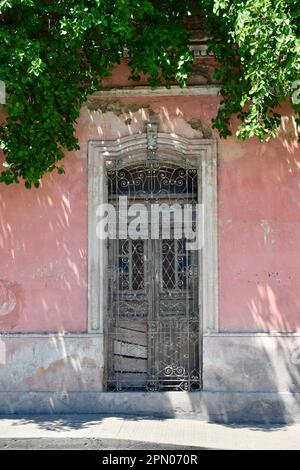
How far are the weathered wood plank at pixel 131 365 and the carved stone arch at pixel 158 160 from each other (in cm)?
44

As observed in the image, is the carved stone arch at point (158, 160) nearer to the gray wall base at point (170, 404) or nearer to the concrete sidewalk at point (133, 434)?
the gray wall base at point (170, 404)

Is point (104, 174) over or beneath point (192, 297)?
over

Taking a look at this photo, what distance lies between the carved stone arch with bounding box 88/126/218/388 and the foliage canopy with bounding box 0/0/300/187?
35cm

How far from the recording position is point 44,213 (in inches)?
291

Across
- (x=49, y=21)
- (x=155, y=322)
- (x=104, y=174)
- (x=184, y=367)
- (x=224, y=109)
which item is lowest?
(x=184, y=367)

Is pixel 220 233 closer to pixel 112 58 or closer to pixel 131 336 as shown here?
pixel 131 336

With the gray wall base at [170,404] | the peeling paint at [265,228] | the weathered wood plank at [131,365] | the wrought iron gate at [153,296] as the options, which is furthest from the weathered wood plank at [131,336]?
the peeling paint at [265,228]

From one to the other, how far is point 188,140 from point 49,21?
1.90 meters

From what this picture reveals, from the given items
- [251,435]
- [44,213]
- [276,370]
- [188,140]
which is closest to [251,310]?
[276,370]

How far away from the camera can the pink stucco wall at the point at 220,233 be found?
7148mm

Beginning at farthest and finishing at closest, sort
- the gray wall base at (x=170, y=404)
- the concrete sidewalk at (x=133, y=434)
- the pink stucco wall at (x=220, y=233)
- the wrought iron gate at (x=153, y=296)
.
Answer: the wrought iron gate at (x=153, y=296) < the pink stucco wall at (x=220, y=233) < the gray wall base at (x=170, y=404) < the concrete sidewalk at (x=133, y=434)

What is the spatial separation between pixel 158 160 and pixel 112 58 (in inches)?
48.0

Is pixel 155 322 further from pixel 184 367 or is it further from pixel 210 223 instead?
pixel 210 223

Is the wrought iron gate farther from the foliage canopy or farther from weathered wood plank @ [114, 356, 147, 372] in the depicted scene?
the foliage canopy
